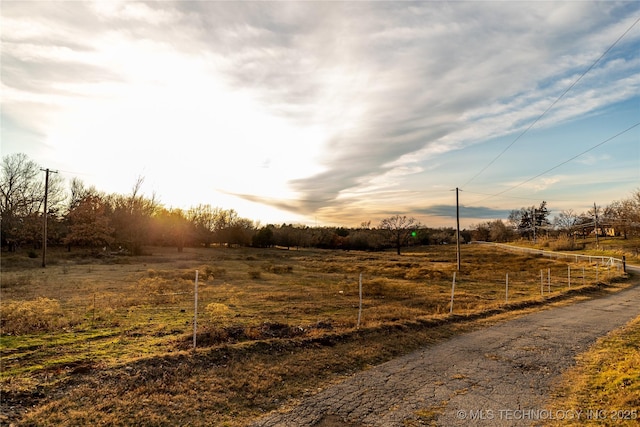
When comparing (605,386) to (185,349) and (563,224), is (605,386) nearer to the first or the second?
(185,349)

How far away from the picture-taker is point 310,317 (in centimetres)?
1518

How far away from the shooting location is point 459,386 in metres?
7.51

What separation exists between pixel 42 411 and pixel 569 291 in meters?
26.7

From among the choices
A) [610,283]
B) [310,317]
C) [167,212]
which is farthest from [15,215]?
[610,283]

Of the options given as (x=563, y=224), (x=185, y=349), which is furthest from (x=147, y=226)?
(x=563, y=224)

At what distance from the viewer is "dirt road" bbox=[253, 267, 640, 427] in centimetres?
615

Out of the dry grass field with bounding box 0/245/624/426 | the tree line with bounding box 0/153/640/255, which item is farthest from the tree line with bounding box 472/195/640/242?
the dry grass field with bounding box 0/245/624/426

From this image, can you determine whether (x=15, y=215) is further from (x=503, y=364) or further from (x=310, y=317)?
(x=503, y=364)

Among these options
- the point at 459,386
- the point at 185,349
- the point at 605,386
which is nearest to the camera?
the point at 605,386

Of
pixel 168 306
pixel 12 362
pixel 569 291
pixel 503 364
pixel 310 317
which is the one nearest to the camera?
pixel 12 362

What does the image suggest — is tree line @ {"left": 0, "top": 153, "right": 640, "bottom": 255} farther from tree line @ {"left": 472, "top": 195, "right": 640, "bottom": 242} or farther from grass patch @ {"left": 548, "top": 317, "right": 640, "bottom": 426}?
grass patch @ {"left": 548, "top": 317, "right": 640, "bottom": 426}

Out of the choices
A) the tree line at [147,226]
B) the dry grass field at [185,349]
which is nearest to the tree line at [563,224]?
the tree line at [147,226]

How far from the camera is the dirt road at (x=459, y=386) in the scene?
615cm

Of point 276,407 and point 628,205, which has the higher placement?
point 628,205
